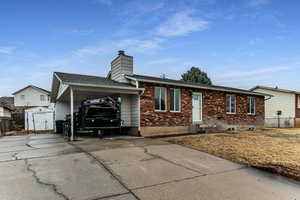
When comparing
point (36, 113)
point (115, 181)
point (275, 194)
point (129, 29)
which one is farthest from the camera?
point (36, 113)

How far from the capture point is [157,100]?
10.7m

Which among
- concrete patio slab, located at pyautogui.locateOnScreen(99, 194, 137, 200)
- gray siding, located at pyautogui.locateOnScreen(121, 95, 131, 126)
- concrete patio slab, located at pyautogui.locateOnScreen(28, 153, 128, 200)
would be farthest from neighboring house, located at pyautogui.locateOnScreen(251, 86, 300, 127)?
concrete patio slab, located at pyautogui.locateOnScreen(99, 194, 137, 200)

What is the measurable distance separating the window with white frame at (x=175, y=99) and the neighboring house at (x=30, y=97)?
30.7 m

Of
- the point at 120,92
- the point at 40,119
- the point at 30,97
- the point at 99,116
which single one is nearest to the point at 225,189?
the point at 99,116

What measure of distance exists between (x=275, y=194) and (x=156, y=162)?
2.52m

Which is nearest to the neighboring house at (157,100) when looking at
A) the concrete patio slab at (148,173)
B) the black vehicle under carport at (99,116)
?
the black vehicle under carport at (99,116)

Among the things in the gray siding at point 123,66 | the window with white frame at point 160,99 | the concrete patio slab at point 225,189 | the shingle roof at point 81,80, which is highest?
the gray siding at point 123,66

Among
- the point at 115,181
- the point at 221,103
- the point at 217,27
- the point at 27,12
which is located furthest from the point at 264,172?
the point at 27,12

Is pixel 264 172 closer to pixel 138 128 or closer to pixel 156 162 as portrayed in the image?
pixel 156 162

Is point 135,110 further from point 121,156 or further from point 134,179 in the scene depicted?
point 134,179

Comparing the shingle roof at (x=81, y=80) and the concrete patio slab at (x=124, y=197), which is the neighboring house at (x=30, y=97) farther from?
the concrete patio slab at (x=124, y=197)

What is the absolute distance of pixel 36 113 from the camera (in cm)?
1745

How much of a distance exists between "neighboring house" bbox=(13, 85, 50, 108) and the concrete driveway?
110 feet

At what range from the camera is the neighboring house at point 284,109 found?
63.2ft
